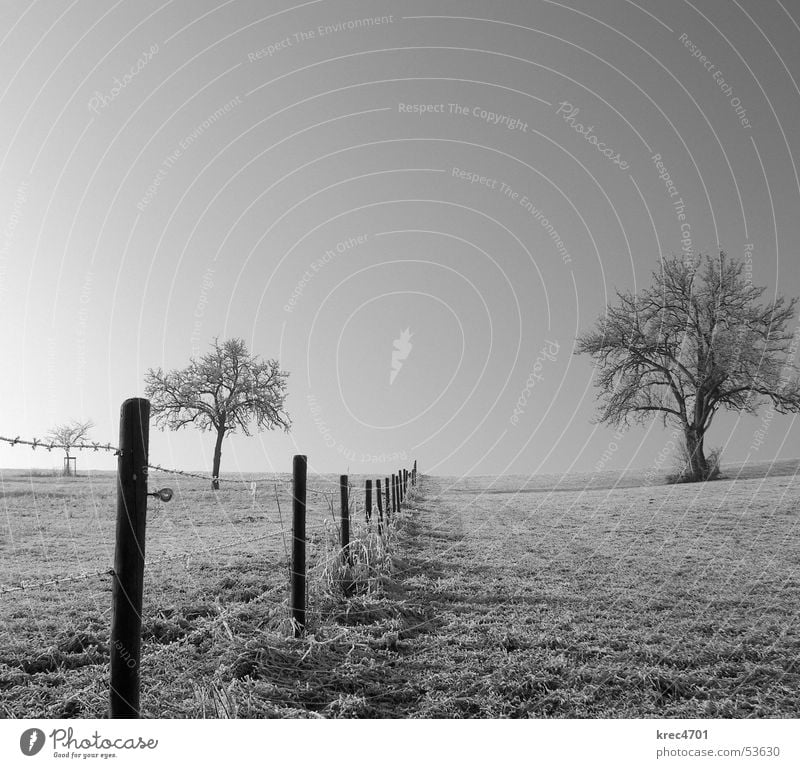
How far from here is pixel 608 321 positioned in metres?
37.1

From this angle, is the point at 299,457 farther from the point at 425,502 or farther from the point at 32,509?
the point at 425,502

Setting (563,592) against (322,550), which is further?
(322,550)

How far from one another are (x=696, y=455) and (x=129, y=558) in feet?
114

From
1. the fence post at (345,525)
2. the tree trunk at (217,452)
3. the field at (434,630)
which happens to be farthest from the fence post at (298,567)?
the tree trunk at (217,452)

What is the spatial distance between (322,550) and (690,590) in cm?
564

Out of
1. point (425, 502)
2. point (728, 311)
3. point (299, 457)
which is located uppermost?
point (728, 311)

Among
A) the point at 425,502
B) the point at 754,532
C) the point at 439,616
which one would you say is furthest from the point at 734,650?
the point at 425,502
